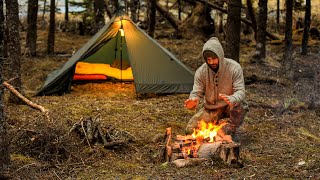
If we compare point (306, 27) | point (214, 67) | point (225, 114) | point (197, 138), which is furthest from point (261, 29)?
point (197, 138)

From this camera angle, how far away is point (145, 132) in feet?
24.8

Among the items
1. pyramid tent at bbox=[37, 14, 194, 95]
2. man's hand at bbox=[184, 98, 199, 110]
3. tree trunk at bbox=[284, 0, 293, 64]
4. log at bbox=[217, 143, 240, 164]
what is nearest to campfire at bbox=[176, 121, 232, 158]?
log at bbox=[217, 143, 240, 164]

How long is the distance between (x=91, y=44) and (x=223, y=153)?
6.34 meters

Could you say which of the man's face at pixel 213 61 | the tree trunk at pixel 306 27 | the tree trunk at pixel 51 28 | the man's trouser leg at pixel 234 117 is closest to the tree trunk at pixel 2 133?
the man's face at pixel 213 61

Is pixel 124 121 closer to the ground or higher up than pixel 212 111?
closer to the ground

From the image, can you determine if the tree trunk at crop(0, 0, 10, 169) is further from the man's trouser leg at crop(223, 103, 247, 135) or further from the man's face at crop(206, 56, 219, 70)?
the man's trouser leg at crop(223, 103, 247, 135)

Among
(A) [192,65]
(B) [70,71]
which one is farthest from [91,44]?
(A) [192,65]

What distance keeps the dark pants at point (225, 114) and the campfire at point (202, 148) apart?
0.61 ft

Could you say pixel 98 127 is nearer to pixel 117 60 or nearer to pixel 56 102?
pixel 56 102

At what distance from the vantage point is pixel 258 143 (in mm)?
6953

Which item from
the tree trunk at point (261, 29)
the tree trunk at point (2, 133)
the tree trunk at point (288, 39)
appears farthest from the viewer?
the tree trunk at point (261, 29)

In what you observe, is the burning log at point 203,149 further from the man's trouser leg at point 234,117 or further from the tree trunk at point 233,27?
the tree trunk at point 233,27

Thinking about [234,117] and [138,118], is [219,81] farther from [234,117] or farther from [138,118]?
[138,118]

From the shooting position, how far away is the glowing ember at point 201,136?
5867 mm
